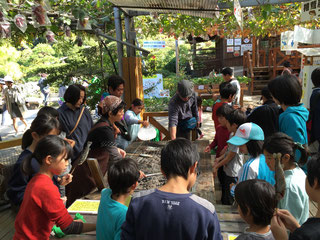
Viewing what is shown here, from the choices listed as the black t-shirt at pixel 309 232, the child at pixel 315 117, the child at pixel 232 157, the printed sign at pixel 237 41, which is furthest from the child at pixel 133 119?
the printed sign at pixel 237 41

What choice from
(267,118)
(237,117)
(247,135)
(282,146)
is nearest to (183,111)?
(237,117)

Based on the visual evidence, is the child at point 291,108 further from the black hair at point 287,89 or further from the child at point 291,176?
the child at point 291,176

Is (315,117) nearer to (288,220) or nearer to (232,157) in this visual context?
(232,157)

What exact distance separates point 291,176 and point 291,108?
963 millimetres

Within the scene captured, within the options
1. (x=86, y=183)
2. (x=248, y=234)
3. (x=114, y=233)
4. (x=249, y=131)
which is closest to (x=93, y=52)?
(x=86, y=183)

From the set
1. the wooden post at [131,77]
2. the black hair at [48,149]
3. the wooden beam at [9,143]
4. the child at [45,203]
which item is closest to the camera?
the child at [45,203]

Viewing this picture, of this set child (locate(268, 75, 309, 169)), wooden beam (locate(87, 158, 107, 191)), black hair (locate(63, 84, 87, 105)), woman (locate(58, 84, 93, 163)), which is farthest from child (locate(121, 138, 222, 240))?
black hair (locate(63, 84, 87, 105))

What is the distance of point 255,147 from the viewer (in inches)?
90.8

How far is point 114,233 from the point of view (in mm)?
1665

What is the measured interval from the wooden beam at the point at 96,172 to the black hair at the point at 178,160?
1.30m

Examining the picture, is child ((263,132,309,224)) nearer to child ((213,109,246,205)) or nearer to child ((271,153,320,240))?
child ((271,153,320,240))

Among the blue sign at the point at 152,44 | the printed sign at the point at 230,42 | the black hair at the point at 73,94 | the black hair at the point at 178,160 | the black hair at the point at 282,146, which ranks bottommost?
the black hair at the point at 282,146

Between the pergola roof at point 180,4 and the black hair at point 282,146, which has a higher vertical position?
the pergola roof at point 180,4

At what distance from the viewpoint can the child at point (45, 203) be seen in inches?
70.4
